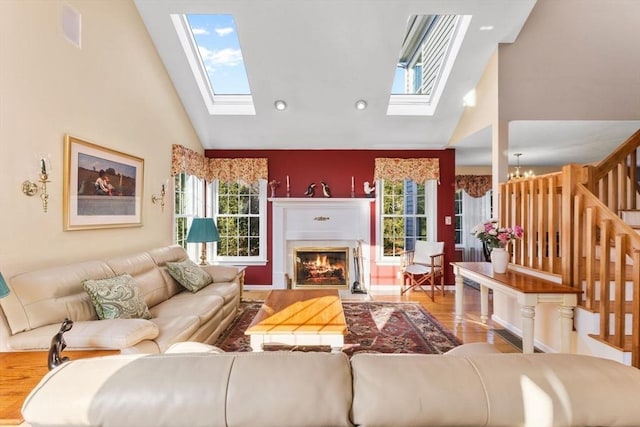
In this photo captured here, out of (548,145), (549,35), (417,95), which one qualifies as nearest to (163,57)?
(417,95)

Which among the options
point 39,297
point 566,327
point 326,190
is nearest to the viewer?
point 39,297

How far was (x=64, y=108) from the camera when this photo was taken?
276 cm

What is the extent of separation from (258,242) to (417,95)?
11.5 feet

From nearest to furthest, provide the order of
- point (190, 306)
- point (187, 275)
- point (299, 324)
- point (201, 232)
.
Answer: point (299, 324) → point (190, 306) → point (187, 275) → point (201, 232)

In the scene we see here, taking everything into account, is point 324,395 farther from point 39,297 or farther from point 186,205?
point 186,205

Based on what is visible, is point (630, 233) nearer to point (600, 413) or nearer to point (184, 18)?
point (600, 413)

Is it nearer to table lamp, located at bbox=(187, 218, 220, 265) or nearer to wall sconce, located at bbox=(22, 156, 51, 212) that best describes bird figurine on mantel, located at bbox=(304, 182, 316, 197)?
table lamp, located at bbox=(187, 218, 220, 265)

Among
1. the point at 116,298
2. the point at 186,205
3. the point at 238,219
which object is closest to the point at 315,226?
the point at 238,219

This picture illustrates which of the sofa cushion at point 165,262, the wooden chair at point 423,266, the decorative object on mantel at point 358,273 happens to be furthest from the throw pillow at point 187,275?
the wooden chair at point 423,266

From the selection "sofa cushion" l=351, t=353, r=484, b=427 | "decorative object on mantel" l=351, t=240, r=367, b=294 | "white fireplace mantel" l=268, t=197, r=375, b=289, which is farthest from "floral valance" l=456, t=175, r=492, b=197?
"sofa cushion" l=351, t=353, r=484, b=427

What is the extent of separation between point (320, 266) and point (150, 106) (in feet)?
11.3

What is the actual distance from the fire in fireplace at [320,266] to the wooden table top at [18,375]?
13.2 ft

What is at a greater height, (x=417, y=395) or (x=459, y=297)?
(x=417, y=395)

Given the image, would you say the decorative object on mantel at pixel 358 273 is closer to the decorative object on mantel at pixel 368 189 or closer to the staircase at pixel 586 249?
the decorative object on mantel at pixel 368 189
